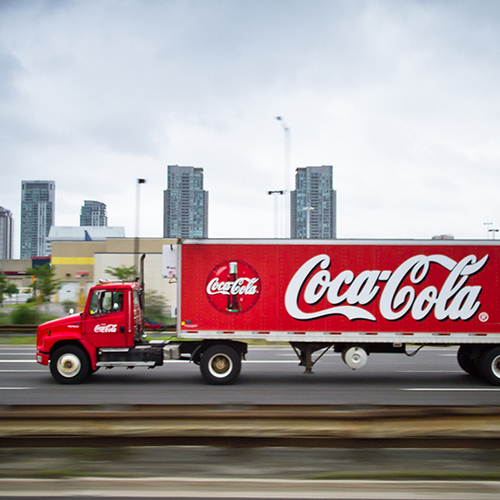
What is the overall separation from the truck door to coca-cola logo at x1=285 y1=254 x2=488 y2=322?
153 inches

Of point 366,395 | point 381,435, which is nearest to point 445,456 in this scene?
point 381,435

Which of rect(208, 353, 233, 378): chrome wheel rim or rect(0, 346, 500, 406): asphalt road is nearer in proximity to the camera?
rect(0, 346, 500, 406): asphalt road

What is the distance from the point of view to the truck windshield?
10.9 metres

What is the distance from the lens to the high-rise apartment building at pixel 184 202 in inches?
5837

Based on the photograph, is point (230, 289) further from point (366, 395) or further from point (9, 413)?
point (9, 413)

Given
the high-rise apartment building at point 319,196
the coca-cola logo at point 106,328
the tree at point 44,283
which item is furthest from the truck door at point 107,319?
the high-rise apartment building at point 319,196

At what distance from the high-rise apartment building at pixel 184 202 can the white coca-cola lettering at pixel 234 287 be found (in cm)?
13735

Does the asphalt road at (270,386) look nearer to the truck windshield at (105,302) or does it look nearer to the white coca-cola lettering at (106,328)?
the white coca-cola lettering at (106,328)

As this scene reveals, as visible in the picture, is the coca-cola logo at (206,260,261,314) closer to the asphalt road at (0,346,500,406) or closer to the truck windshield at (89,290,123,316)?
the asphalt road at (0,346,500,406)

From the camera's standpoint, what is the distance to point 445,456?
4.33m

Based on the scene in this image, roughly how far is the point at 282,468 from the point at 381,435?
3.14 ft

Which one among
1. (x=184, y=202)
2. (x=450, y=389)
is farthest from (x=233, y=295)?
(x=184, y=202)

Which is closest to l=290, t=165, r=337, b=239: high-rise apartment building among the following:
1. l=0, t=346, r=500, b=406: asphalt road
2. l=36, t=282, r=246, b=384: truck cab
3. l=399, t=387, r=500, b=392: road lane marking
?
l=0, t=346, r=500, b=406: asphalt road

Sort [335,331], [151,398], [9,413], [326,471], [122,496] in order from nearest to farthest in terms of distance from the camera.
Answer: [122,496] → [326,471] → [9,413] → [151,398] → [335,331]
